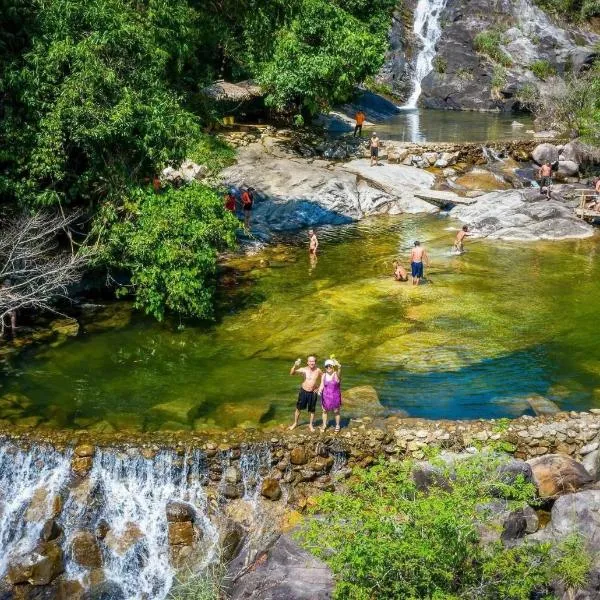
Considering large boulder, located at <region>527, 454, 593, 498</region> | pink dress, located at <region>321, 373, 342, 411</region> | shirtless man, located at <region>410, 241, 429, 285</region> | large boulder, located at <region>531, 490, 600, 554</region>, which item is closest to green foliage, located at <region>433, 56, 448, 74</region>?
shirtless man, located at <region>410, 241, 429, 285</region>

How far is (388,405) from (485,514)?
5.95 meters

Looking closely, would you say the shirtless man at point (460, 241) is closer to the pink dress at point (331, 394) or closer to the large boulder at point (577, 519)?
the pink dress at point (331, 394)

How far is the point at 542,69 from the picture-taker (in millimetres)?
55844

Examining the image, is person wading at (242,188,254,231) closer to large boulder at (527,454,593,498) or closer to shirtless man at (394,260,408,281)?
shirtless man at (394,260,408,281)

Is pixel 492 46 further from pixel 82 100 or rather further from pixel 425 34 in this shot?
pixel 82 100

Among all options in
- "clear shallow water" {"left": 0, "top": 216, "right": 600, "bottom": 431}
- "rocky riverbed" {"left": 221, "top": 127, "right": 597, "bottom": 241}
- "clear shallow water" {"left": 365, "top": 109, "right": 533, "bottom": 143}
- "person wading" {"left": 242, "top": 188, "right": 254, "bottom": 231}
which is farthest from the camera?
"clear shallow water" {"left": 365, "top": 109, "right": 533, "bottom": 143}

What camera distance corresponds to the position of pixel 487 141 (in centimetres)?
4106

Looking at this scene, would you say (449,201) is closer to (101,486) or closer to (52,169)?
(52,169)

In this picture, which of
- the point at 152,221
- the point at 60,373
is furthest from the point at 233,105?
the point at 60,373

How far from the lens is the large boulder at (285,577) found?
12.2 m

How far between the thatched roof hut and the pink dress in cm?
2389

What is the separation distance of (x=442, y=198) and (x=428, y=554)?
26058 millimetres

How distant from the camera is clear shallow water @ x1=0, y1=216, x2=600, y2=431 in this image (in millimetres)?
16906

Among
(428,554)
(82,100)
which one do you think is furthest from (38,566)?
(82,100)
